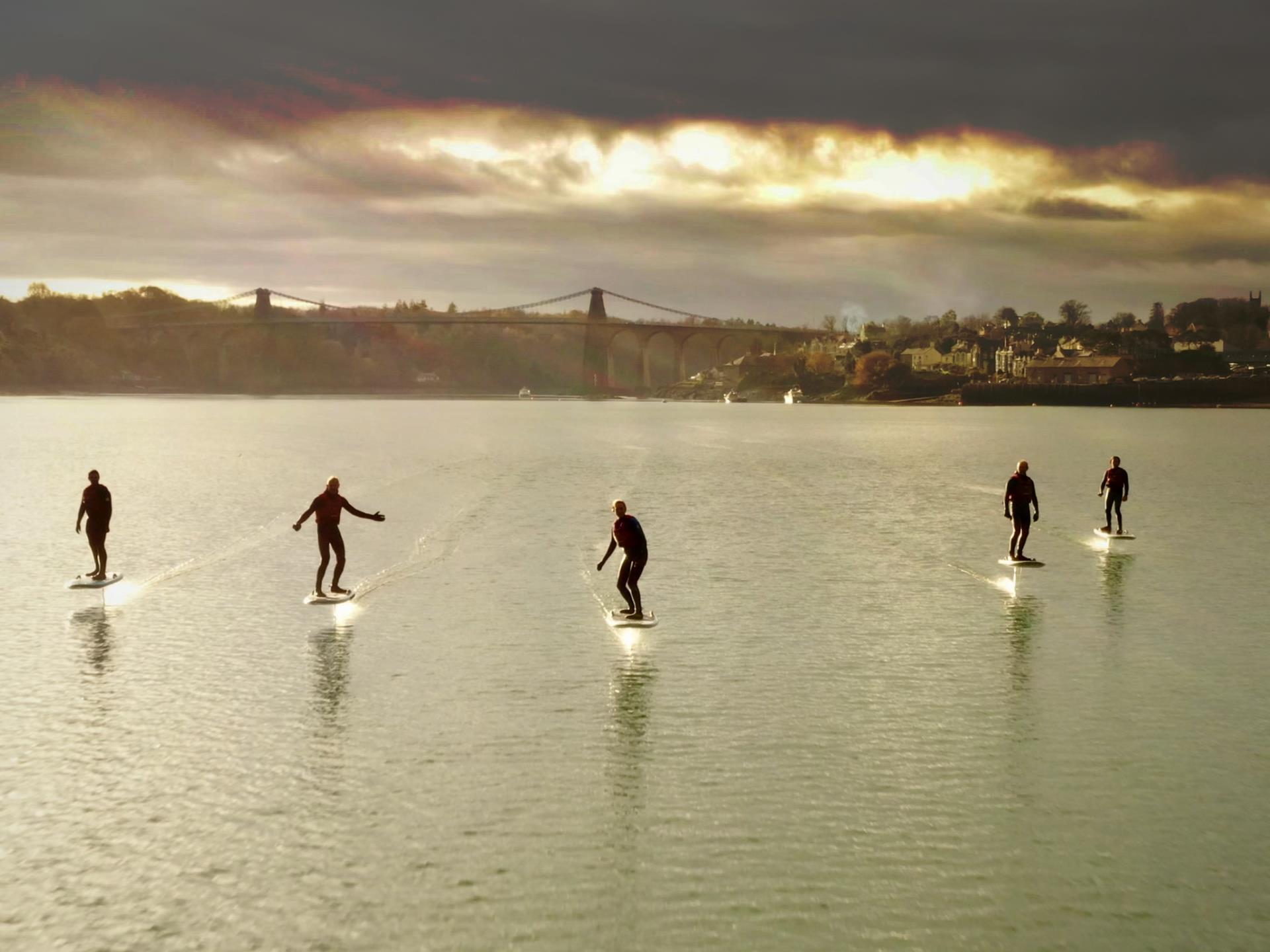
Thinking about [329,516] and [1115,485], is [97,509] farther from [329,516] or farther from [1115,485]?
[1115,485]

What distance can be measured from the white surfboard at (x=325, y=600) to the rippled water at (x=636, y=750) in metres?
0.44

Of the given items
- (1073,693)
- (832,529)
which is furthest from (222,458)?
(1073,693)

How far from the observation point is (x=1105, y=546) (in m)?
38.5

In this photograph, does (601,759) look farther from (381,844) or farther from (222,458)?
(222,458)

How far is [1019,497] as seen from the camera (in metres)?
29.9

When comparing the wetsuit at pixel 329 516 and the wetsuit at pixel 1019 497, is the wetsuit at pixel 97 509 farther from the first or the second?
the wetsuit at pixel 1019 497

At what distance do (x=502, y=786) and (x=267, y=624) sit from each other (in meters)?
11.6

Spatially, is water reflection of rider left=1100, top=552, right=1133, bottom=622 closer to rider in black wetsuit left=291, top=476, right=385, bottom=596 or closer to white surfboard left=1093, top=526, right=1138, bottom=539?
white surfboard left=1093, top=526, right=1138, bottom=539

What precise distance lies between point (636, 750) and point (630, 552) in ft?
20.0

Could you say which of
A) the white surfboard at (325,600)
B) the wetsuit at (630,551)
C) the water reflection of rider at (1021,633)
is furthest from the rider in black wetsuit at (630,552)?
the white surfboard at (325,600)

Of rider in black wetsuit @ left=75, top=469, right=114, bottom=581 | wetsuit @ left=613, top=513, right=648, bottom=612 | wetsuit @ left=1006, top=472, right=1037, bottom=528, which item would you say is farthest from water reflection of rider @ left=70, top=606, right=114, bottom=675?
wetsuit @ left=1006, top=472, right=1037, bottom=528

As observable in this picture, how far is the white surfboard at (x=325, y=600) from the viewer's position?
1041 inches

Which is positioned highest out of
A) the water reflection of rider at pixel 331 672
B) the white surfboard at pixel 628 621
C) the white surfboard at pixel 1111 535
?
the white surfboard at pixel 628 621

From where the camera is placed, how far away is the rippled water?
35.8 ft
